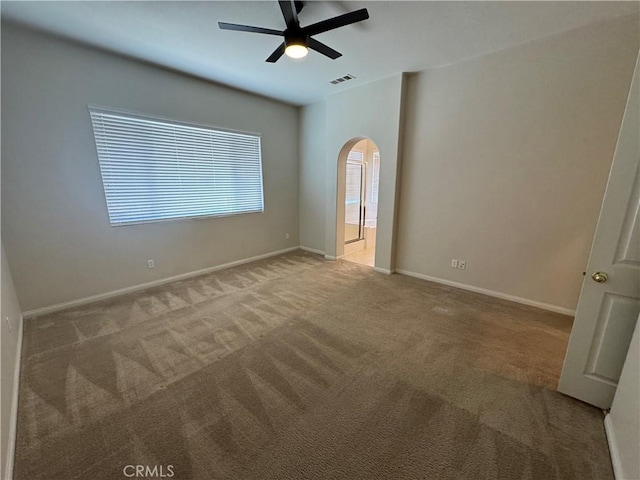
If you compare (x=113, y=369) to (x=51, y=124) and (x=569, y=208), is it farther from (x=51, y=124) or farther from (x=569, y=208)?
(x=569, y=208)

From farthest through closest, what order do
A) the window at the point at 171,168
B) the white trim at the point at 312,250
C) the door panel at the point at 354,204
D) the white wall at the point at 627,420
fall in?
the door panel at the point at 354,204, the white trim at the point at 312,250, the window at the point at 171,168, the white wall at the point at 627,420

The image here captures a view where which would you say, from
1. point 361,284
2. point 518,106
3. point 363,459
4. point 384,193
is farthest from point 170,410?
point 518,106

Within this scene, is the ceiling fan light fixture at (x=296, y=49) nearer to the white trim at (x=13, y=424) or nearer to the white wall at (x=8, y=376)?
the white wall at (x=8, y=376)

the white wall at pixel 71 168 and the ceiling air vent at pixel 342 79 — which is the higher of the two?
the ceiling air vent at pixel 342 79

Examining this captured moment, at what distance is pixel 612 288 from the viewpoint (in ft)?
5.36

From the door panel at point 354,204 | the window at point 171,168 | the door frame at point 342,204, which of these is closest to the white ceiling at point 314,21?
the window at point 171,168

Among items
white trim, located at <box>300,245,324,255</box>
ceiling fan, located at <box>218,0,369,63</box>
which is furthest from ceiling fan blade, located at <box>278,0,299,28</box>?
white trim, located at <box>300,245,324,255</box>

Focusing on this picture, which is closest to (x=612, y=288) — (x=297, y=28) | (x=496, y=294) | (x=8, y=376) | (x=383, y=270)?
(x=496, y=294)

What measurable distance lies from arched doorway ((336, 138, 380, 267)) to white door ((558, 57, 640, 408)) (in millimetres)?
3269

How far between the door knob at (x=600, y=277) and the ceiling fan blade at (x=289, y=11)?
2.76 m

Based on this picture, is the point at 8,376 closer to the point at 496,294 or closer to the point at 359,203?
the point at 496,294

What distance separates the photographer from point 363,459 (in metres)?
1.43

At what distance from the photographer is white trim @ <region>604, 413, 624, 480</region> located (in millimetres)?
1329

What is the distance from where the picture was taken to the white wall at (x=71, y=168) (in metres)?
2.63
